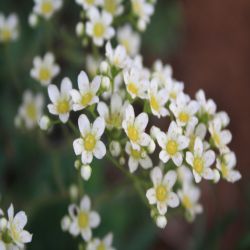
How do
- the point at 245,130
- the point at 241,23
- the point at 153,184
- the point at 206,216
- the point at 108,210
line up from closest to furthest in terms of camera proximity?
1. the point at 153,184
2. the point at 108,210
3. the point at 206,216
4. the point at 245,130
5. the point at 241,23

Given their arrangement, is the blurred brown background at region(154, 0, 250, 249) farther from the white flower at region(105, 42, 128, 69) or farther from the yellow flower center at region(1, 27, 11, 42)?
the white flower at region(105, 42, 128, 69)

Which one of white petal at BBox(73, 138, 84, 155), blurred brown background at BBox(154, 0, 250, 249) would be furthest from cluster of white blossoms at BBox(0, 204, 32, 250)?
blurred brown background at BBox(154, 0, 250, 249)

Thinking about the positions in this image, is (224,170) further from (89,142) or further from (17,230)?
(17,230)

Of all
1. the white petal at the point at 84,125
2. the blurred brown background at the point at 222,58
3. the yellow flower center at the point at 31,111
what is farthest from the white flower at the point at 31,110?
the blurred brown background at the point at 222,58

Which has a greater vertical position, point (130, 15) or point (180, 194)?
point (130, 15)

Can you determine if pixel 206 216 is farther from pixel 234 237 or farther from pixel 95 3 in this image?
pixel 95 3

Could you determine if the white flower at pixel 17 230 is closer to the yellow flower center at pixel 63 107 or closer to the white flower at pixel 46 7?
the yellow flower center at pixel 63 107

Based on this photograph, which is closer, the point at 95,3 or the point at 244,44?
the point at 95,3

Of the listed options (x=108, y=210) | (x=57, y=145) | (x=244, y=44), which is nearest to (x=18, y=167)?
(x=57, y=145)
